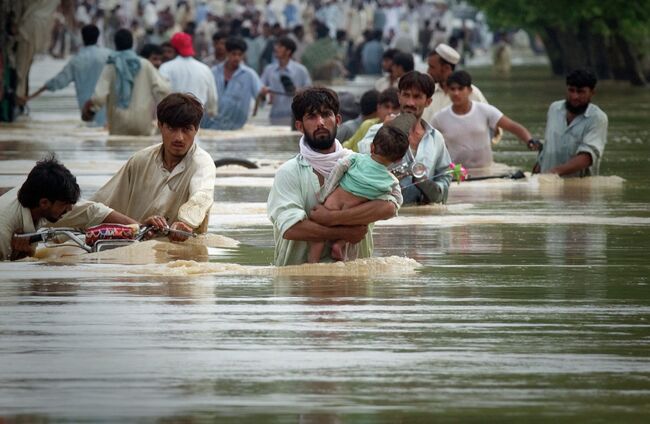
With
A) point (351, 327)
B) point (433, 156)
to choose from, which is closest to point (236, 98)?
point (433, 156)

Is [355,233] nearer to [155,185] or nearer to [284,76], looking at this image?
[155,185]

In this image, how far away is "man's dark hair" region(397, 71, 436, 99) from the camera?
41.7 ft

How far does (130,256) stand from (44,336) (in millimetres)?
2527

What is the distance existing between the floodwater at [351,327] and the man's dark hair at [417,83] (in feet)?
2.82

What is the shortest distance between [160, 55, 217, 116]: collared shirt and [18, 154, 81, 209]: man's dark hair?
1328 cm

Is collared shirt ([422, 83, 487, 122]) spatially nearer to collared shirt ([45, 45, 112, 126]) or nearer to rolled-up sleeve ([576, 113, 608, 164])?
rolled-up sleeve ([576, 113, 608, 164])

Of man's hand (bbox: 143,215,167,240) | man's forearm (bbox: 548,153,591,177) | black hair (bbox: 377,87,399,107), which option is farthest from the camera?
man's forearm (bbox: 548,153,591,177)

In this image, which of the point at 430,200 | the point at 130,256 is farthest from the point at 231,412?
the point at 430,200

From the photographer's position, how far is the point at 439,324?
27.0 ft

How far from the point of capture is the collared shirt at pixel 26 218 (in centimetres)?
1012

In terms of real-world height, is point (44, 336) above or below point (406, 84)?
below

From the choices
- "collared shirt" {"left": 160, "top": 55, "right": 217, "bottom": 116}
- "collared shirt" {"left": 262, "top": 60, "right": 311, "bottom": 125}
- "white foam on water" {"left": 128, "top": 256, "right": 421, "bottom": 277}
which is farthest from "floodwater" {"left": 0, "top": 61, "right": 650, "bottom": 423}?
"collared shirt" {"left": 262, "top": 60, "right": 311, "bottom": 125}

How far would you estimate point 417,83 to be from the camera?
12711 millimetres

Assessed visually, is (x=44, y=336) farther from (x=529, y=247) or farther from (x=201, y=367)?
(x=529, y=247)
